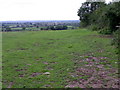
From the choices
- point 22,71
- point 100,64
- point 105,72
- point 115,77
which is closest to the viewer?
Result: point 115,77

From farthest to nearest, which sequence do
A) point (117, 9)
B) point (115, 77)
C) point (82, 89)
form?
1. point (117, 9)
2. point (115, 77)
3. point (82, 89)

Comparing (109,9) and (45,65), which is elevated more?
(109,9)

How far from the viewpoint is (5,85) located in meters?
6.03


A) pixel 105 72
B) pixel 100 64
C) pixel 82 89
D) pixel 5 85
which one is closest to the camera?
pixel 82 89

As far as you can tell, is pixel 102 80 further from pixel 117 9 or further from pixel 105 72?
pixel 117 9

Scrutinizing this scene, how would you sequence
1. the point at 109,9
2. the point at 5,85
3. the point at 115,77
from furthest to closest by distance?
the point at 109,9 < the point at 115,77 < the point at 5,85

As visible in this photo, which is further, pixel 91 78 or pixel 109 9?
pixel 109 9

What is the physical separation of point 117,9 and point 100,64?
1047 centimetres

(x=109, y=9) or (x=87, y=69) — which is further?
(x=109, y=9)

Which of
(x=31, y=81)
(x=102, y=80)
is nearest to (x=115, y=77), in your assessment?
(x=102, y=80)

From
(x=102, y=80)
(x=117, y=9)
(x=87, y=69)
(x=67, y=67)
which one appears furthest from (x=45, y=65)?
(x=117, y=9)

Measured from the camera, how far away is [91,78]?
645cm

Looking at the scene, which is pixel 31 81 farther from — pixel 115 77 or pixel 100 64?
pixel 100 64

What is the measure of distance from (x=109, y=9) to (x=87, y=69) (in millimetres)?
12273
